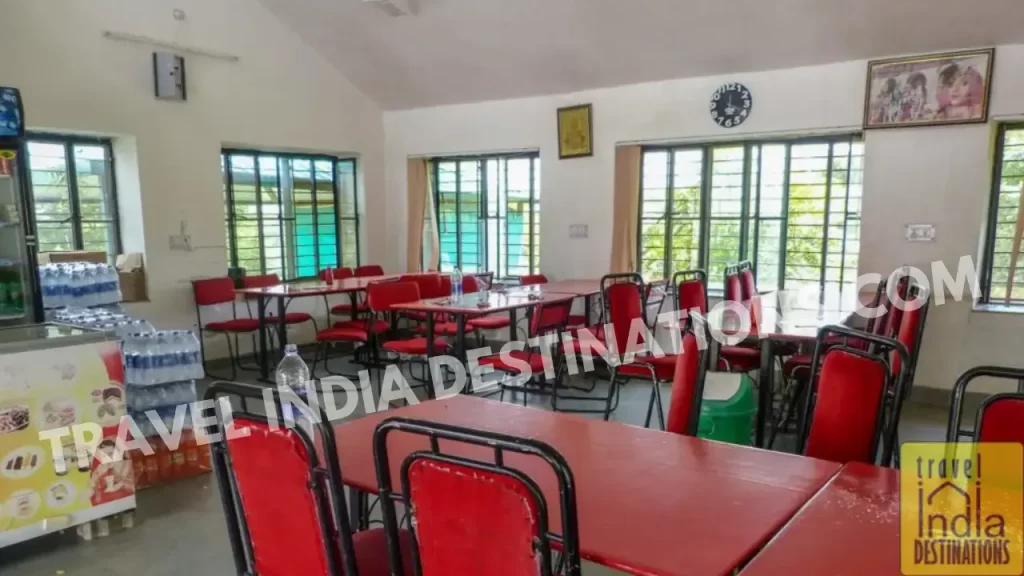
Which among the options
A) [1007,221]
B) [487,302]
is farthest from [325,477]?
[1007,221]

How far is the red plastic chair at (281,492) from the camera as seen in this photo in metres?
1.24

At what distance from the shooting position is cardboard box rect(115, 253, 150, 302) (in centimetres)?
543

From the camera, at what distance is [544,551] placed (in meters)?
0.99

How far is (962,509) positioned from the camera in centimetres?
134

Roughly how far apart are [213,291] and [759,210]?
15.8 ft

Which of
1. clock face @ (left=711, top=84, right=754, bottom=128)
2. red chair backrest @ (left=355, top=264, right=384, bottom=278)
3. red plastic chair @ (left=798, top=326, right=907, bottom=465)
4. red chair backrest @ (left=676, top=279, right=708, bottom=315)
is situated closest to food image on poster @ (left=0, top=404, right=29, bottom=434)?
red plastic chair @ (left=798, top=326, right=907, bottom=465)

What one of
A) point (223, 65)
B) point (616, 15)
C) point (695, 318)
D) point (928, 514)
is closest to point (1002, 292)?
point (616, 15)

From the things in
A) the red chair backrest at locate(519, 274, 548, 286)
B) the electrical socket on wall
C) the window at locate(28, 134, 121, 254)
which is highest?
the window at locate(28, 134, 121, 254)

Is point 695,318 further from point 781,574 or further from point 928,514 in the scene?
point 781,574

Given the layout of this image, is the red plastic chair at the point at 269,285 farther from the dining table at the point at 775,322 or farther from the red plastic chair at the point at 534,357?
the dining table at the point at 775,322

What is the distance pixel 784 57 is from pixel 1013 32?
54.9 inches

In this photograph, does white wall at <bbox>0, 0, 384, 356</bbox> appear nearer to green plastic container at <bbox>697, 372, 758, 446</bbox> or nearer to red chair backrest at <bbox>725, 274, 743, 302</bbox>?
red chair backrest at <bbox>725, 274, 743, 302</bbox>

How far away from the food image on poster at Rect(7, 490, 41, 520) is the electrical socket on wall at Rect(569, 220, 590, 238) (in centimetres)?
471

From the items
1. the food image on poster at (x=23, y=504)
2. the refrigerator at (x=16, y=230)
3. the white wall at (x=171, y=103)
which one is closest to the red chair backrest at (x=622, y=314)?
the food image on poster at (x=23, y=504)
